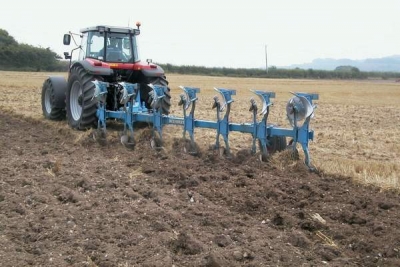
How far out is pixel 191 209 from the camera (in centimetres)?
515

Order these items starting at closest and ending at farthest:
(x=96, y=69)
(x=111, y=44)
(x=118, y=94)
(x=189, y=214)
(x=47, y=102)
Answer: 1. (x=189, y=214)
2. (x=96, y=69)
3. (x=118, y=94)
4. (x=111, y=44)
5. (x=47, y=102)

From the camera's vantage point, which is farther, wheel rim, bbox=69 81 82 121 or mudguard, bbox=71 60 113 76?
wheel rim, bbox=69 81 82 121

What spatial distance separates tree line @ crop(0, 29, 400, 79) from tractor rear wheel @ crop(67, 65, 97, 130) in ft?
127

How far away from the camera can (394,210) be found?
5105 mm

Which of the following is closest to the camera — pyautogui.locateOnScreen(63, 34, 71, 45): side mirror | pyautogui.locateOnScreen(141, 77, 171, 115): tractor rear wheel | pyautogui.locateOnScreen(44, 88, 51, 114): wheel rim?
pyautogui.locateOnScreen(141, 77, 171, 115): tractor rear wheel

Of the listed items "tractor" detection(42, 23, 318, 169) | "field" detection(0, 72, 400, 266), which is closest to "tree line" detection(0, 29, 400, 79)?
"tractor" detection(42, 23, 318, 169)

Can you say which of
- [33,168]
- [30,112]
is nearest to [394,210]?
[33,168]

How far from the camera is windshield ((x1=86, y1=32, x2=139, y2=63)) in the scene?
10.8 metres

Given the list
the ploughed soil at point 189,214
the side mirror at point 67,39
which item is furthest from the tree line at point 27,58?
the ploughed soil at point 189,214

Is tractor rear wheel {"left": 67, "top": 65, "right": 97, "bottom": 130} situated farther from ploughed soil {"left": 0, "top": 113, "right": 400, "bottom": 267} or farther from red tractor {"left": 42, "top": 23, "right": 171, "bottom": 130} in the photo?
ploughed soil {"left": 0, "top": 113, "right": 400, "bottom": 267}

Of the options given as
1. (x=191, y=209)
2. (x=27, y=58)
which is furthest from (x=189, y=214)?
(x=27, y=58)

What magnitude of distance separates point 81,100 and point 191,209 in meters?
5.67

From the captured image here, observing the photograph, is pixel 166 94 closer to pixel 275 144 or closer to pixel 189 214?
pixel 275 144

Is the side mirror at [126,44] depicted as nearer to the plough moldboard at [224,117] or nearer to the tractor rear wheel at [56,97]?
the plough moldboard at [224,117]
